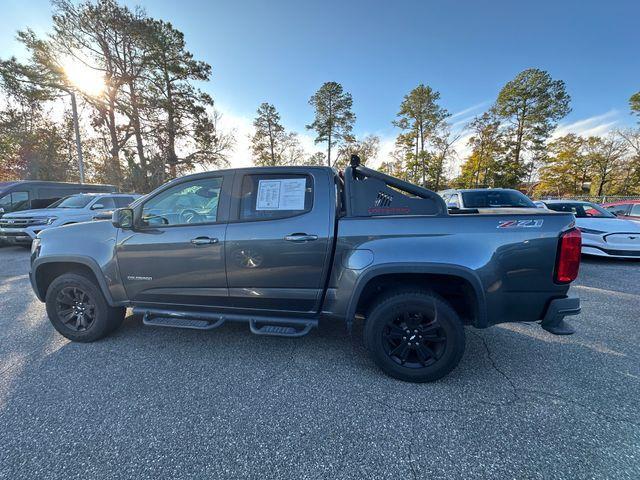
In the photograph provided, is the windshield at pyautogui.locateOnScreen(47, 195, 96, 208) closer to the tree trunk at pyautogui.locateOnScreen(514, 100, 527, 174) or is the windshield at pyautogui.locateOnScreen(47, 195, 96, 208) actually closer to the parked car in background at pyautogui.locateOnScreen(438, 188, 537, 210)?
the parked car in background at pyautogui.locateOnScreen(438, 188, 537, 210)

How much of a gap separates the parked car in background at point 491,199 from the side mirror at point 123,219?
609cm

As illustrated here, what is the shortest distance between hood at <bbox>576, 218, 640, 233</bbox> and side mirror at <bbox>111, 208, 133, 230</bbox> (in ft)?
29.1

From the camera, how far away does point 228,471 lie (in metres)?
1.53

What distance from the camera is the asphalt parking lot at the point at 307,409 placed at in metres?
1.58

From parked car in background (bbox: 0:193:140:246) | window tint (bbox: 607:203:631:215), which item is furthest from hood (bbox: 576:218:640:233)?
parked car in background (bbox: 0:193:140:246)

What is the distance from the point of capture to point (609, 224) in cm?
610

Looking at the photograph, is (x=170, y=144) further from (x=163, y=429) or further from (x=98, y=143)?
(x=163, y=429)

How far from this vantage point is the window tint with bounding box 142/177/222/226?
8.80 ft

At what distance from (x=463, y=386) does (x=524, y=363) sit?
2.66ft

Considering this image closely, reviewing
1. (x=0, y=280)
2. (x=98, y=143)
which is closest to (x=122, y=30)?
(x=98, y=143)

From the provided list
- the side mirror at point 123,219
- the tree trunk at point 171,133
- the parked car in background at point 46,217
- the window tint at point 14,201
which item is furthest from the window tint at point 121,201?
the tree trunk at point 171,133

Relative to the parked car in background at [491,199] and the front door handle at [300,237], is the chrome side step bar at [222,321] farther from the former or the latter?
the parked car in background at [491,199]

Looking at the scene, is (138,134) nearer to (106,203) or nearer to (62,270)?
(106,203)

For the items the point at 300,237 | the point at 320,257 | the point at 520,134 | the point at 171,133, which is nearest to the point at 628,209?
the point at 320,257
